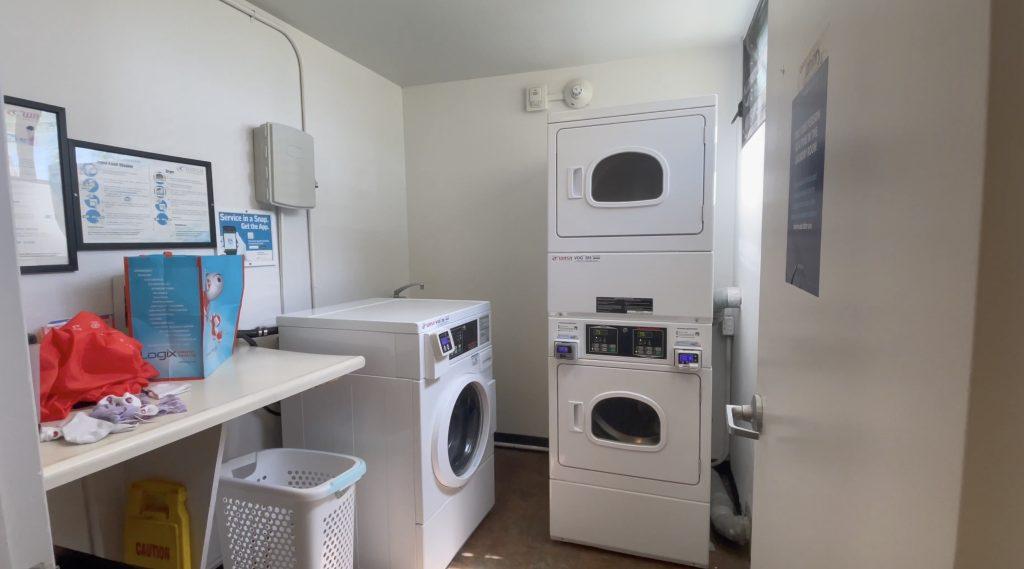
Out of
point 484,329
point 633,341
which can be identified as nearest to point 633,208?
point 633,341

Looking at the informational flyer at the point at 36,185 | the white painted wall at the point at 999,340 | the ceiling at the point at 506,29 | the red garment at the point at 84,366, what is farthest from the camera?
the ceiling at the point at 506,29

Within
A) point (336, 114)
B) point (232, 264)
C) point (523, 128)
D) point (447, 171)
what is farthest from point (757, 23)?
point (232, 264)

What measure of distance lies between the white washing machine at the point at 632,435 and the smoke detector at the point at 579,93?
1.37m

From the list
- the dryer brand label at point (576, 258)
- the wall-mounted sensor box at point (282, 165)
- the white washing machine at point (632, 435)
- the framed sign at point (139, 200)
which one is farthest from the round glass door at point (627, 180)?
the framed sign at point (139, 200)

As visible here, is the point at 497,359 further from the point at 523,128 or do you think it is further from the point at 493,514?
the point at 523,128

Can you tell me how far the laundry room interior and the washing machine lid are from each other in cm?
2

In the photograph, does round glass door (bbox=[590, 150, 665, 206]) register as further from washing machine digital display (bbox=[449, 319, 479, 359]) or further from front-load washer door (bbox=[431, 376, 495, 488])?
front-load washer door (bbox=[431, 376, 495, 488])

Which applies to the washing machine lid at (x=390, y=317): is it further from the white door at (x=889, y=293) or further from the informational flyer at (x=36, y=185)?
the white door at (x=889, y=293)

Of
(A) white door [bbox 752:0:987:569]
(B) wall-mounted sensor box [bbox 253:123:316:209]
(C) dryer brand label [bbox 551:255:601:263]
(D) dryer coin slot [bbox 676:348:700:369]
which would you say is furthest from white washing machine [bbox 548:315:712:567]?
(B) wall-mounted sensor box [bbox 253:123:316:209]

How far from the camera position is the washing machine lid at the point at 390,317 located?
1608 mm

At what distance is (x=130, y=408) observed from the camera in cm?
98

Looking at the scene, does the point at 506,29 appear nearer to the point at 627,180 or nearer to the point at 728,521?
the point at 627,180

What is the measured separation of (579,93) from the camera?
8.19ft

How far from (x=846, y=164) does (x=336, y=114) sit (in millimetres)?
2431
